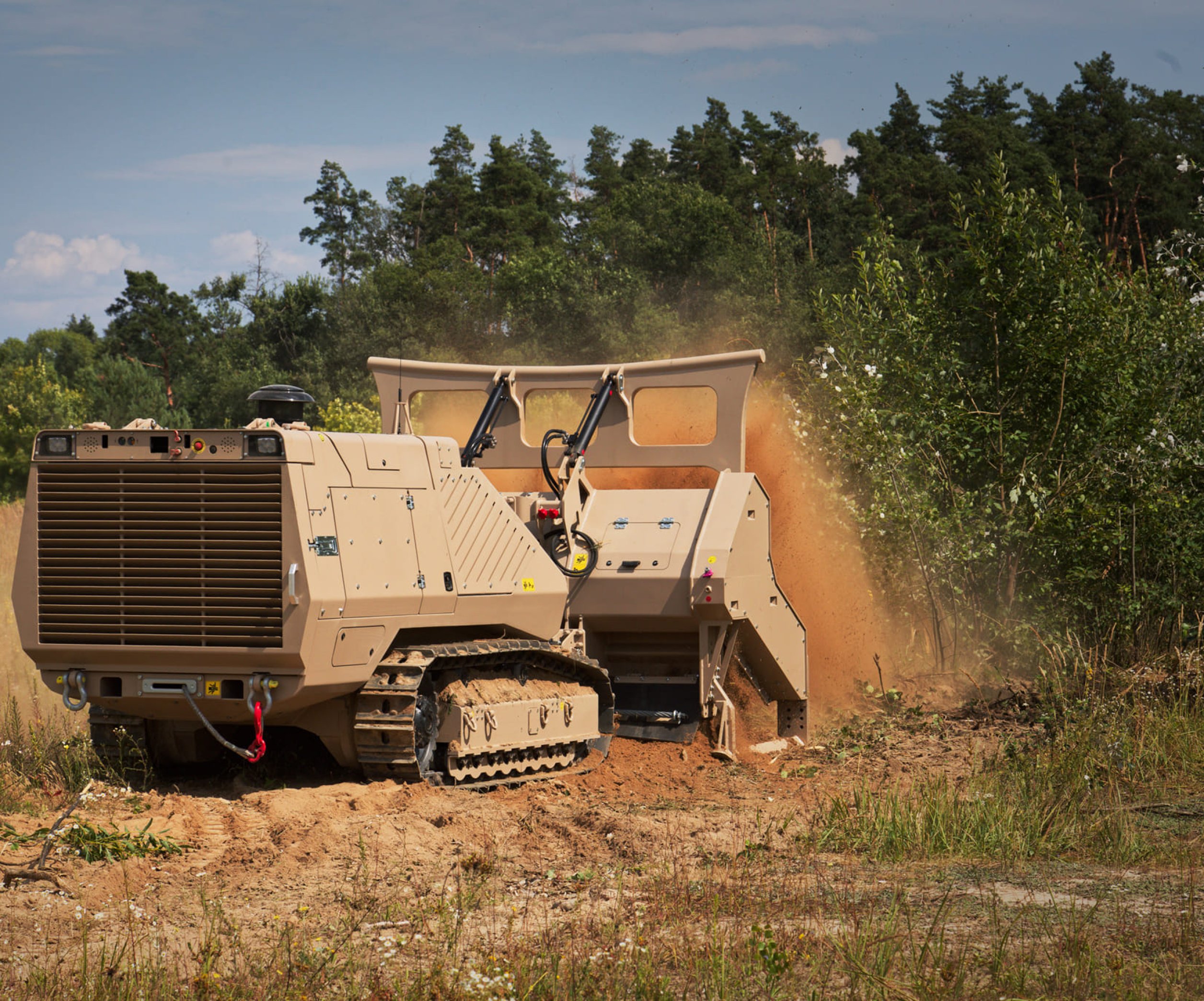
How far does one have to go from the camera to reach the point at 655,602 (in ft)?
36.9

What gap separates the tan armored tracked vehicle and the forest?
4.41 m

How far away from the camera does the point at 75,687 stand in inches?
333

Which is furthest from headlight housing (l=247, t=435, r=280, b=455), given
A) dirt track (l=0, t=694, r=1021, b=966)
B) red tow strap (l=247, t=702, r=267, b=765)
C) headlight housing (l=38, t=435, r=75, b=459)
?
dirt track (l=0, t=694, r=1021, b=966)

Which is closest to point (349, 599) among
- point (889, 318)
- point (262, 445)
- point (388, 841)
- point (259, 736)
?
point (259, 736)

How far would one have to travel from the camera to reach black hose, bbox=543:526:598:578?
11383 millimetres

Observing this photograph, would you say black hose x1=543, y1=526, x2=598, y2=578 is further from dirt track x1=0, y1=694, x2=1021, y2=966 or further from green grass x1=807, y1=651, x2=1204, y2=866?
green grass x1=807, y1=651, x2=1204, y2=866

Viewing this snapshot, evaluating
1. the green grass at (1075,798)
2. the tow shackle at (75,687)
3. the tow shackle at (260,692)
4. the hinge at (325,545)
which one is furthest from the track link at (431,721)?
the green grass at (1075,798)

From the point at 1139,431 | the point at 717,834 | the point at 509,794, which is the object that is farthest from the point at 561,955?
the point at 1139,431

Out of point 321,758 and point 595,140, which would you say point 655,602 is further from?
point 595,140

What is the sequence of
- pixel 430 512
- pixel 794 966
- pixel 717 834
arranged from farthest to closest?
pixel 430 512 → pixel 717 834 → pixel 794 966

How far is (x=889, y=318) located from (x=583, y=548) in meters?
7.87

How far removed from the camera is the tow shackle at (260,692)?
816cm

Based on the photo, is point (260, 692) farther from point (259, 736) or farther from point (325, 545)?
point (325, 545)

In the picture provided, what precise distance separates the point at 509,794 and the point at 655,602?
2487 millimetres
